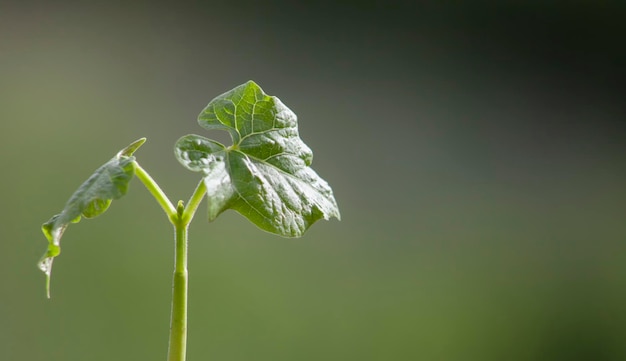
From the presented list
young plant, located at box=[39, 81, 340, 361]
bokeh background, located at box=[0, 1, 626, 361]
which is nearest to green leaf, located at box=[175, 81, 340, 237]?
young plant, located at box=[39, 81, 340, 361]

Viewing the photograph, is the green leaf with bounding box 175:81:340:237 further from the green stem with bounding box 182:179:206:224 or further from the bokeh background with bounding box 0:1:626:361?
the bokeh background with bounding box 0:1:626:361

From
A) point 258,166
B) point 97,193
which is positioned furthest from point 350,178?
point 97,193

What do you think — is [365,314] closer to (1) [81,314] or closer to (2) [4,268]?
(1) [81,314]

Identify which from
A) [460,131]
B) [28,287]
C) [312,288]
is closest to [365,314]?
[312,288]

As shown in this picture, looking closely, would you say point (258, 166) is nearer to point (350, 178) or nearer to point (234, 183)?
point (234, 183)

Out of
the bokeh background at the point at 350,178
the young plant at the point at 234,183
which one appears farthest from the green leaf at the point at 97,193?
the bokeh background at the point at 350,178

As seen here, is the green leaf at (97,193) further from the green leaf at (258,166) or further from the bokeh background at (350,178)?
the bokeh background at (350,178)

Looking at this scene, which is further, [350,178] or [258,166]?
[350,178]
